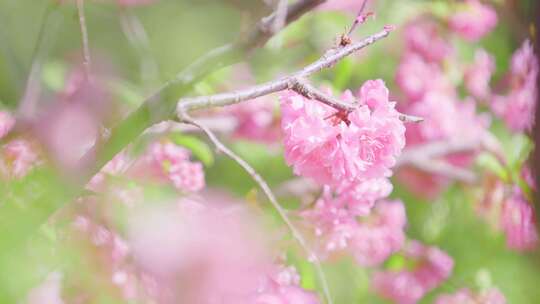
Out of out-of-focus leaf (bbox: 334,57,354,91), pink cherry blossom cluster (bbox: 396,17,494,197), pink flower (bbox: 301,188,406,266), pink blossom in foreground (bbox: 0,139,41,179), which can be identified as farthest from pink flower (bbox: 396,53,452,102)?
pink blossom in foreground (bbox: 0,139,41,179)

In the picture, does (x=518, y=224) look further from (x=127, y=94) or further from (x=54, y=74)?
(x=54, y=74)

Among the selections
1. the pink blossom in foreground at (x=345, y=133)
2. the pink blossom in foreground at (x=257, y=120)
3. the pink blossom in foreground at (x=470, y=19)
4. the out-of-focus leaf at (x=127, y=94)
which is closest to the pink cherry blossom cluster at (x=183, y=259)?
the pink blossom in foreground at (x=345, y=133)

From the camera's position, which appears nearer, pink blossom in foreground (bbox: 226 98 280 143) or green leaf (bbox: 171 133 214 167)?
green leaf (bbox: 171 133 214 167)

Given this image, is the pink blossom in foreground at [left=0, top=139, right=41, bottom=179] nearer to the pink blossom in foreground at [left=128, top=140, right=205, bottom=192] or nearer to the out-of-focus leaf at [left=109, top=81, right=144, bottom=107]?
the pink blossom in foreground at [left=128, top=140, right=205, bottom=192]

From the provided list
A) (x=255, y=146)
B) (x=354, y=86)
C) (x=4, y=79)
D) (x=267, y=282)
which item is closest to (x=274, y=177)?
(x=255, y=146)

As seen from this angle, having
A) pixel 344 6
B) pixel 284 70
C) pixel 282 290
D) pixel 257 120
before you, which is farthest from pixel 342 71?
pixel 282 290

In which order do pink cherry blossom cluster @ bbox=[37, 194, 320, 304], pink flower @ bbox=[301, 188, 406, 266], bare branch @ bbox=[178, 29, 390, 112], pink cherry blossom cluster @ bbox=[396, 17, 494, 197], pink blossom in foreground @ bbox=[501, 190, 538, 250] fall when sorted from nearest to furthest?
pink cherry blossom cluster @ bbox=[37, 194, 320, 304] → bare branch @ bbox=[178, 29, 390, 112] → pink flower @ bbox=[301, 188, 406, 266] → pink blossom in foreground @ bbox=[501, 190, 538, 250] → pink cherry blossom cluster @ bbox=[396, 17, 494, 197]

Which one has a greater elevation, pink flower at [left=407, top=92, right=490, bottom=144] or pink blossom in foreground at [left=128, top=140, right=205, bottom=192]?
pink blossom in foreground at [left=128, top=140, right=205, bottom=192]
